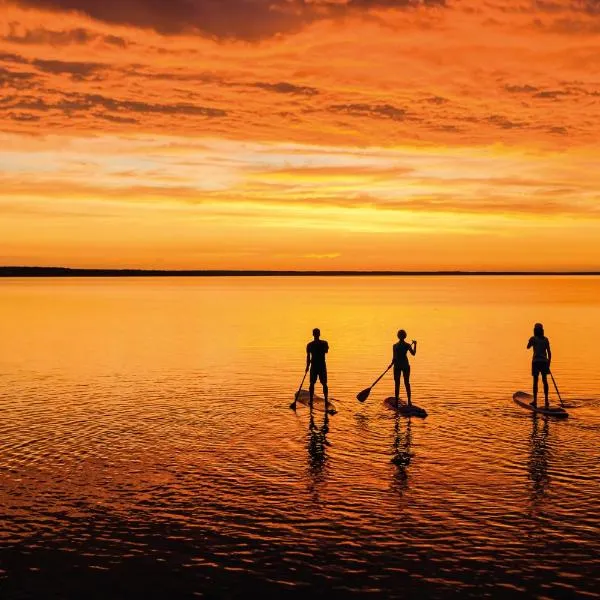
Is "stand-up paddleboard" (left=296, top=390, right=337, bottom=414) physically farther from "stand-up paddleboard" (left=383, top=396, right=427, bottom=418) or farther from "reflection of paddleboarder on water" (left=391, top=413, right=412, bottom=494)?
"reflection of paddleboarder on water" (left=391, top=413, right=412, bottom=494)

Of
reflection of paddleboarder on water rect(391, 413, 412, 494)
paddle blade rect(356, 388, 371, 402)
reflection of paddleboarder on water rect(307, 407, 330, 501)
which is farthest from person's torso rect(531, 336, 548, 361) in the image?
reflection of paddleboarder on water rect(307, 407, 330, 501)

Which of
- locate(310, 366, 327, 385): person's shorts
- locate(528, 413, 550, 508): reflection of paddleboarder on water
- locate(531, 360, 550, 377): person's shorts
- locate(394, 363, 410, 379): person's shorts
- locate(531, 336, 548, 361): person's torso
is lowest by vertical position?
locate(528, 413, 550, 508): reflection of paddleboarder on water

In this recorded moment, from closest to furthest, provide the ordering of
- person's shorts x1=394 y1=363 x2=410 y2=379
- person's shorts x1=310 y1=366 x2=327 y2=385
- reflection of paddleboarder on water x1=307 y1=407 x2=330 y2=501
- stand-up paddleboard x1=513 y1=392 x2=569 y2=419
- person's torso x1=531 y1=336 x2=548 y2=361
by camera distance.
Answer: reflection of paddleboarder on water x1=307 y1=407 x2=330 y2=501 < stand-up paddleboard x1=513 y1=392 x2=569 y2=419 < person's torso x1=531 y1=336 x2=548 y2=361 < person's shorts x1=394 y1=363 x2=410 y2=379 < person's shorts x1=310 y1=366 x2=327 y2=385

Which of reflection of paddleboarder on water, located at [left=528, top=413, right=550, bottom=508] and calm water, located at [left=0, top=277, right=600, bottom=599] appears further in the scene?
reflection of paddleboarder on water, located at [left=528, top=413, right=550, bottom=508]

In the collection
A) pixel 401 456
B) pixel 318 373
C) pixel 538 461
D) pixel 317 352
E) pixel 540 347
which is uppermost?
pixel 540 347

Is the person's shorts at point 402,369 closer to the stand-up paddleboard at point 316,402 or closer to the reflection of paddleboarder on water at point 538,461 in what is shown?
the stand-up paddleboard at point 316,402

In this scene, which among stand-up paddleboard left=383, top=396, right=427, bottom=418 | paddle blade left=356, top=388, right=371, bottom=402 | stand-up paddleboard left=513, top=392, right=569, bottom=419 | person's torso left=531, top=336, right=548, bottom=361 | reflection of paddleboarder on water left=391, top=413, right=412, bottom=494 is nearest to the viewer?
reflection of paddleboarder on water left=391, top=413, right=412, bottom=494

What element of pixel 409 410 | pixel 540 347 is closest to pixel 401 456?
pixel 409 410

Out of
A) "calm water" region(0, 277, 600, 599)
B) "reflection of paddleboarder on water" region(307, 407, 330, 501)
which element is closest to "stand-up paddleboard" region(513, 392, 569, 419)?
"calm water" region(0, 277, 600, 599)

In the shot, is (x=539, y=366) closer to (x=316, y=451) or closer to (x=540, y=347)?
(x=540, y=347)

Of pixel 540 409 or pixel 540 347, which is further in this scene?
pixel 540 347

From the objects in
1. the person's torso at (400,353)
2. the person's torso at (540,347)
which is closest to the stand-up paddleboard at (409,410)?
the person's torso at (400,353)

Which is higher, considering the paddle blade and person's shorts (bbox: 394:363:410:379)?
A: person's shorts (bbox: 394:363:410:379)

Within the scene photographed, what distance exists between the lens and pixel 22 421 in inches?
1034
